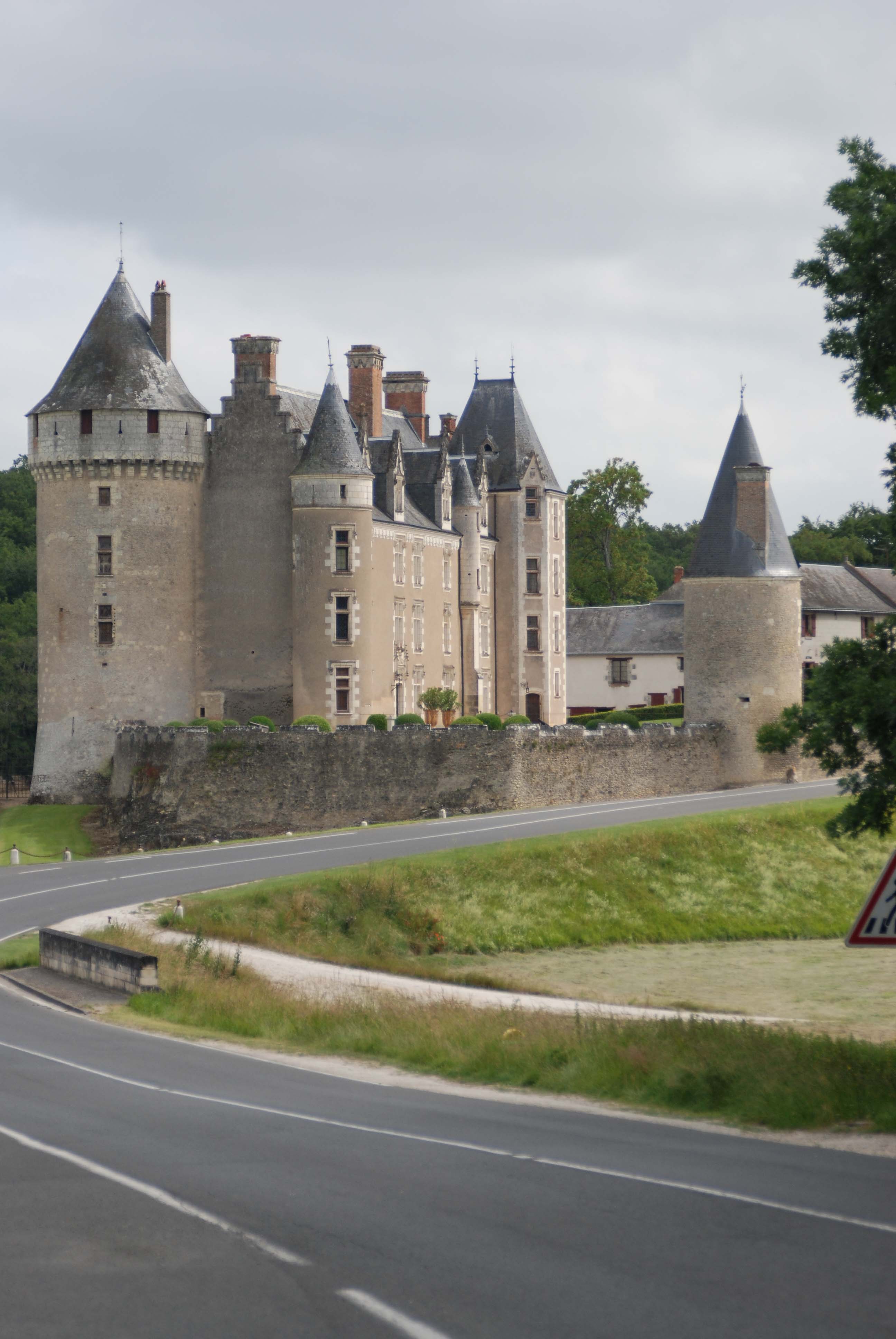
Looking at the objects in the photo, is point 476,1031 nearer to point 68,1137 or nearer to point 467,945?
point 68,1137

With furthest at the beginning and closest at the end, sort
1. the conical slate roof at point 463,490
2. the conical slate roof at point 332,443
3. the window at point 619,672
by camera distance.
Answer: the window at point 619,672 < the conical slate roof at point 463,490 < the conical slate roof at point 332,443

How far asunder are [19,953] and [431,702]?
3427 cm

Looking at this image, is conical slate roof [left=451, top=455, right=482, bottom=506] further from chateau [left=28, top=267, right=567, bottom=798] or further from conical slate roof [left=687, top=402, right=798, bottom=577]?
conical slate roof [left=687, top=402, right=798, bottom=577]

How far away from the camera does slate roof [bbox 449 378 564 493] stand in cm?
6444

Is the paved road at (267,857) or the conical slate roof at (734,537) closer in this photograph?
the paved road at (267,857)

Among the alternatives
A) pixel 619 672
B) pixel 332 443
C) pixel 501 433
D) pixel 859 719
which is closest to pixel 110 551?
pixel 332 443

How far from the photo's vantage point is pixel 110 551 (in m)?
53.7

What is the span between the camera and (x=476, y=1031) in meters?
16.2

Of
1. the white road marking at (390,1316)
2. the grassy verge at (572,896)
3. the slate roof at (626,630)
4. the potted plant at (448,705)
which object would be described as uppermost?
the slate roof at (626,630)

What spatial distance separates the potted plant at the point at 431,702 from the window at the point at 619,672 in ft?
70.5

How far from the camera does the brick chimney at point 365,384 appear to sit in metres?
59.2

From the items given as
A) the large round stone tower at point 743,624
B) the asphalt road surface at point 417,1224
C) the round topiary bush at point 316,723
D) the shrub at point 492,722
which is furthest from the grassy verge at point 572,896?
the asphalt road surface at point 417,1224

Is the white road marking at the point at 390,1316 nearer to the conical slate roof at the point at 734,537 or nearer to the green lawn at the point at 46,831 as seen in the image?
the green lawn at the point at 46,831

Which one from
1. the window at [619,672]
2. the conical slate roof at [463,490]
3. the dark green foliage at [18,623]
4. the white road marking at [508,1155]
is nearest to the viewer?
the white road marking at [508,1155]
